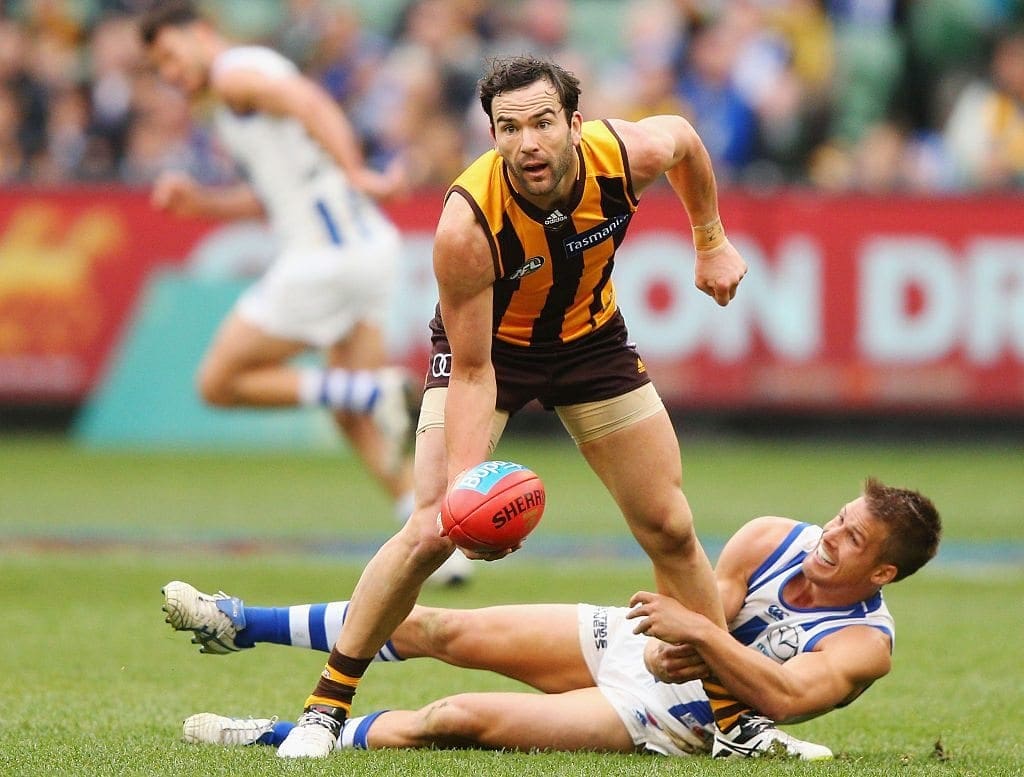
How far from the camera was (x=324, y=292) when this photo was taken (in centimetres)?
921

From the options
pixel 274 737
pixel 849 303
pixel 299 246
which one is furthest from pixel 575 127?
pixel 849 303

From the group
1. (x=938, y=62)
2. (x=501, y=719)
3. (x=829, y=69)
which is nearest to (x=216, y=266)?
Result: (x=829, y=69)

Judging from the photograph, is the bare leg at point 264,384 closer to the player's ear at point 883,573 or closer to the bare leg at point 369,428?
the bare leg at point 369,428

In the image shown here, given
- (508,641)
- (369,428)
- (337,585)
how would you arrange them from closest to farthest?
1. (508,641)
2. (337,585)
3. (369,428)

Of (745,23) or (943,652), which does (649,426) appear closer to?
(943,652)

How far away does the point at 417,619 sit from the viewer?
17.5ft

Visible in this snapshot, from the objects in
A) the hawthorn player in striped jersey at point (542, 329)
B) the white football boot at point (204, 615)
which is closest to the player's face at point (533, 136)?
the hawthorn player in striped jersey at point (542, 329)

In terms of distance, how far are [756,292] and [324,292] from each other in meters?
5.48

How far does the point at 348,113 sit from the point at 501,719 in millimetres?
10952

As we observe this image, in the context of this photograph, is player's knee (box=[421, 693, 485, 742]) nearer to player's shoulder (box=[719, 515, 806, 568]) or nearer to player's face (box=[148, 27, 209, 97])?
player's shoulder (box=[719, 515, 806, 568])

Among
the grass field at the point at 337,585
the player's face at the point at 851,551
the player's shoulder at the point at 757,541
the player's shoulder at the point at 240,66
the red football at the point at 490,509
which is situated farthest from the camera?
the player's shoulder at the point at 240,66

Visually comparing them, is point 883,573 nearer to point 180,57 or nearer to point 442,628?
point 442,628

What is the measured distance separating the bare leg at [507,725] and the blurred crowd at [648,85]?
9.41 m

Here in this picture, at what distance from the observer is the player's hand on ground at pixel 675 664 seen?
16.1ft
